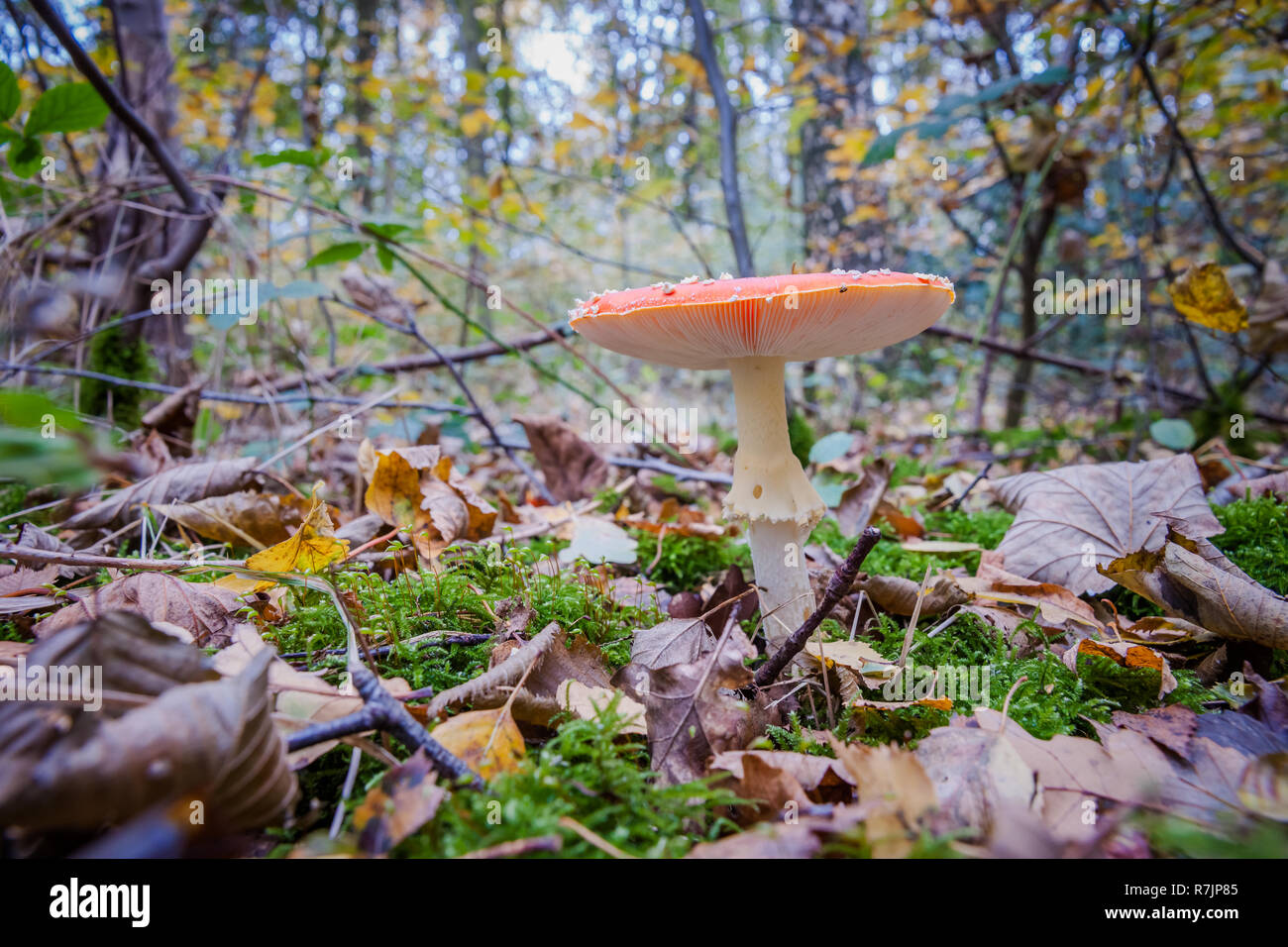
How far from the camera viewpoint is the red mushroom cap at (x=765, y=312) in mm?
1479

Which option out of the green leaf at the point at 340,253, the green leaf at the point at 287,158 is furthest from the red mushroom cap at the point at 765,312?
the green leaf at the point at 287,158

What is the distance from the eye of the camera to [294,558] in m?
1.82

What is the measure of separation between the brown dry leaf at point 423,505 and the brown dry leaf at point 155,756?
1.13 m

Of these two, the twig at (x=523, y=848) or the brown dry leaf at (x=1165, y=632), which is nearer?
the twig at (x=523, y=848)

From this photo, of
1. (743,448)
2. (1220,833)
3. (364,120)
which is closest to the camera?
(1220,833)

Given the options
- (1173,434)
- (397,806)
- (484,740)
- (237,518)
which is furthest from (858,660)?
(1173,434)

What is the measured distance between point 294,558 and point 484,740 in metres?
0.99

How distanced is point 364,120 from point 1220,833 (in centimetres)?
1152

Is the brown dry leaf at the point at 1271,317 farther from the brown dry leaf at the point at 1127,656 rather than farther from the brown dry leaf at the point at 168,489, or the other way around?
the brown dry leaf at the point at 168,489

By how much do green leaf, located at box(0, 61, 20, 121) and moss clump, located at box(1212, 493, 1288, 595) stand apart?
14.7 feet

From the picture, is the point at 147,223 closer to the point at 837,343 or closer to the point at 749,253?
the point at 749,253

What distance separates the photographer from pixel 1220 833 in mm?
960

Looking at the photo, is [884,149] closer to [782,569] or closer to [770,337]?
[770,337]
